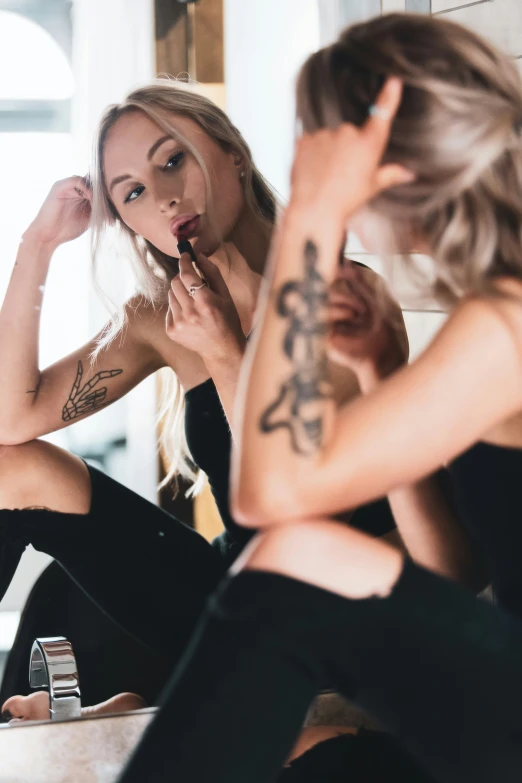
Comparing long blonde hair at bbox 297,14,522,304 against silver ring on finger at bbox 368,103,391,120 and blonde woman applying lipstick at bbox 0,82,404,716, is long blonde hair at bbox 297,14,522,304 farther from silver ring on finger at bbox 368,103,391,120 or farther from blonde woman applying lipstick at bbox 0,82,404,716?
blonde woman applying lipstick at bbox 0,82,404,716

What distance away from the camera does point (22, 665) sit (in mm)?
968

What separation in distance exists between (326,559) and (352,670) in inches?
3.3

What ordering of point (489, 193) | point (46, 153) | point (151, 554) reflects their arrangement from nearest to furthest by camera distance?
point (489, 193)
point (46, 153)
point (151, 554)

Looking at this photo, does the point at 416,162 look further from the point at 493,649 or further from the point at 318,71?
the point at 493,649

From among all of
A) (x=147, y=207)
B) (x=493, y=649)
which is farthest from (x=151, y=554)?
(x=493, y=649)

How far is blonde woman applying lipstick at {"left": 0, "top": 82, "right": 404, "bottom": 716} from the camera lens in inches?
36.4

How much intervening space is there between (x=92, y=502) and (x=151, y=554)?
10 centimetres

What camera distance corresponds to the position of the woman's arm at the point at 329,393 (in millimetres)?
605

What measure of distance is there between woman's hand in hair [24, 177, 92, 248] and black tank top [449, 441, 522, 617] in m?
0.48

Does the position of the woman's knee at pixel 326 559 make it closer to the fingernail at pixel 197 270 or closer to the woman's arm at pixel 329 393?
the woman's arm at pixel 329 393

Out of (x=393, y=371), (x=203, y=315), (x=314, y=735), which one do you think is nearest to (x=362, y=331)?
(x=393, y=371)

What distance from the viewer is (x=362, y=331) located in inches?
34.4

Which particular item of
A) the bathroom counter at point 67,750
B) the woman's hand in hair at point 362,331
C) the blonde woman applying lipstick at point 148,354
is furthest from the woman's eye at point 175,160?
the bathroom counter at point 67,750

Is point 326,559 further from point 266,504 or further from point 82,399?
point 82,399
